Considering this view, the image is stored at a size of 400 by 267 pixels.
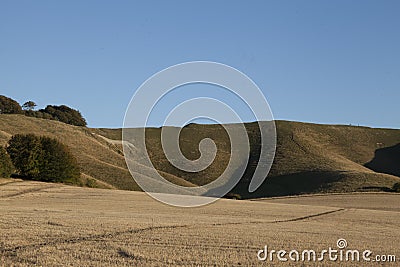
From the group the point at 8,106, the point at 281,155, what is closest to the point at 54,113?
the point at 8,106

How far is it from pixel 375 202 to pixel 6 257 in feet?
185

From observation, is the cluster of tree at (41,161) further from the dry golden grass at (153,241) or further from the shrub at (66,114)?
the shrub at (66,114)

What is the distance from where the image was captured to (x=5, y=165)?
212 ft

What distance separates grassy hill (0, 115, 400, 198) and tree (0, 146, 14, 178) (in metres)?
12.4

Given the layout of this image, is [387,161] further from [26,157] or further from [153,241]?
[153,241]

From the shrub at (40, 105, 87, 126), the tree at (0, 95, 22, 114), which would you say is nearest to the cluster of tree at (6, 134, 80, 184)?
the tree at (0, 95, 22, 114)

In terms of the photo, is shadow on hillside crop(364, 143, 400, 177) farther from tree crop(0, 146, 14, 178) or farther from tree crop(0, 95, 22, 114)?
tree crop(0, 146, 14, 178)

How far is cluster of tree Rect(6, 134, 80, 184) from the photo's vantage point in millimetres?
70562

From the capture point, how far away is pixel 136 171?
94.9 meters

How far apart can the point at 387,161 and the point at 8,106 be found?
9624cm

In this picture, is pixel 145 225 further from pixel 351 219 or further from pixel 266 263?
pixel 351 219

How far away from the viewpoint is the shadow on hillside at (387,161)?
489 ft

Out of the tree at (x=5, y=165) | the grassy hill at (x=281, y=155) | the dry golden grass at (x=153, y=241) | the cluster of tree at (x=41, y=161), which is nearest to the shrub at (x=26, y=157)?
the cluster of tree at (x=41, y=161)

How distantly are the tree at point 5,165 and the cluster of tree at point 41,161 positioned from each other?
4.00 meters
